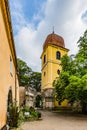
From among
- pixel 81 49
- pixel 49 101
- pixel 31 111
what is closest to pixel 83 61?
pixel 81 49

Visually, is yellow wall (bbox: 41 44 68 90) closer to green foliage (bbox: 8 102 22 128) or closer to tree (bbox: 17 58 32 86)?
tree (bbox: 17 58 32 86)

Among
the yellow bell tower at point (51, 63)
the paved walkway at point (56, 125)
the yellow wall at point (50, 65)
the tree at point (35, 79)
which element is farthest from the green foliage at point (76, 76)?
the tree at point (35, 79)

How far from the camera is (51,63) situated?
135 feet

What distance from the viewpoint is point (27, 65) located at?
49.9 m

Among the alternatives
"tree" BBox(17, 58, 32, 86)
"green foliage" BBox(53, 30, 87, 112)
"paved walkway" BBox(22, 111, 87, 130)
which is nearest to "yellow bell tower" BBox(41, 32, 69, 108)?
"tree" BBox(17, 58, 32, 86)

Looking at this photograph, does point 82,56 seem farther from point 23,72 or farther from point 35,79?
point 35,79

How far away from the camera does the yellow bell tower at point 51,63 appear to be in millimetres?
38688

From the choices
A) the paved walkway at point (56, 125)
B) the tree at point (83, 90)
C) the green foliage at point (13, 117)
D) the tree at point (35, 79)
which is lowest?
the paved walkway at point (56, 125)

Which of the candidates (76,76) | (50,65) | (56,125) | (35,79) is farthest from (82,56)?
(35,79)

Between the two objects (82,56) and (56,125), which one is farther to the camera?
(82,56)

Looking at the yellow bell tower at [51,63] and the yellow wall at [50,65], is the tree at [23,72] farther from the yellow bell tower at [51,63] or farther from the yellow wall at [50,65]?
the yellow wall at [50,65]

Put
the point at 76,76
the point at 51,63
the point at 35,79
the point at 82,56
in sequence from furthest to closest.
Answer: the point at 35,79 < the point at 51,63 < the point at 82,56 < the point at 76,76

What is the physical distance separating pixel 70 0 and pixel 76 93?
1377 centimetres

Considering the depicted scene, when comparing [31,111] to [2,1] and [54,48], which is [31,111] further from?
[54,48]
